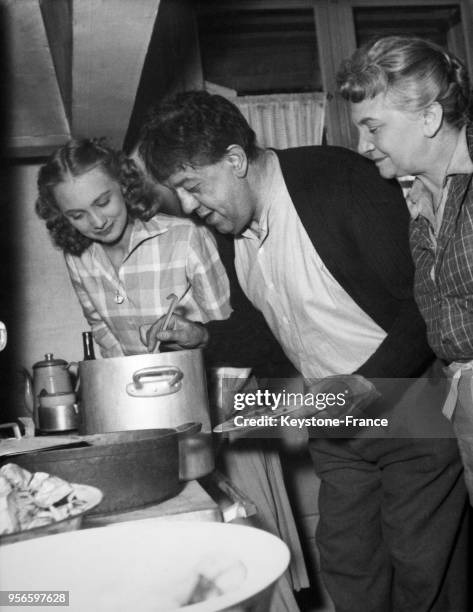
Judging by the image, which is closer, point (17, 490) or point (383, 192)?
point (17, 490)

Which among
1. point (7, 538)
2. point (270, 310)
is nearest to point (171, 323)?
point (270, 310)

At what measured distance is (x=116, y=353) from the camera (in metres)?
1.66

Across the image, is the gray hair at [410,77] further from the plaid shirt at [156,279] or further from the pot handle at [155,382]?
the plaid shirt at [156,279]

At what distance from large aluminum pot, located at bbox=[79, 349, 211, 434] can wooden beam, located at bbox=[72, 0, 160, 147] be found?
511mm

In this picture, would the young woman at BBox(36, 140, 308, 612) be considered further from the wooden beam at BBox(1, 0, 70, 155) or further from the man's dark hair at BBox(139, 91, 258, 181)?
the man's dark hair at BBox(139, 91, 258, 181)

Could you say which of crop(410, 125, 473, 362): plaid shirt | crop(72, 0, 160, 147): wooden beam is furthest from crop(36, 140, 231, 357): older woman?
crop(410, 125, 473, 362): plaid shirt

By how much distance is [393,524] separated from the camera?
3.77ft

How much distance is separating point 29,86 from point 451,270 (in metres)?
0.84

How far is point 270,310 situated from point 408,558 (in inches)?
19.9

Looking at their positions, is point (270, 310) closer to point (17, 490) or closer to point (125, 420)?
point (125, 420)

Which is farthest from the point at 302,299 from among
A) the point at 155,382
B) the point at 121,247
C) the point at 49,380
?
the point at 49,380

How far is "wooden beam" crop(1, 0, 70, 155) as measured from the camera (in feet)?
3.24

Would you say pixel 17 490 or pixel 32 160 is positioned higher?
pixel 32 160

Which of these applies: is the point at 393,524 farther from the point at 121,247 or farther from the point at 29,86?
the point at 29,86
